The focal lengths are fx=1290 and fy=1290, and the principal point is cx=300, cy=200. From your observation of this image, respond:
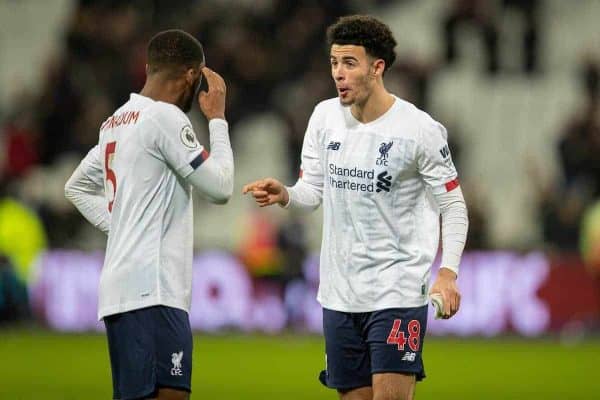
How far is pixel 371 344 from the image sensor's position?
5859mm

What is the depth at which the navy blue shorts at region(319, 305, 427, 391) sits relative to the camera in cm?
581

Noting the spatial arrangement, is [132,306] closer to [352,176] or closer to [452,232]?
[352,176]

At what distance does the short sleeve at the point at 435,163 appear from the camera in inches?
229

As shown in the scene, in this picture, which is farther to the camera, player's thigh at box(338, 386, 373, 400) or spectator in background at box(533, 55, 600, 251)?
spectator in background at box(533, 55, 600, 251)

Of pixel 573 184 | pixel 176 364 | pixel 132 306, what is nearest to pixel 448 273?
pixel 176 364

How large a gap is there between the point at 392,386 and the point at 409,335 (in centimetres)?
26

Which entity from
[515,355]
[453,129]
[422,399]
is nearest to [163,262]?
[422,399]

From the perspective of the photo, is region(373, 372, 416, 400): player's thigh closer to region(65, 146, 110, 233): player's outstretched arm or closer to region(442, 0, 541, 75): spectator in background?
region(65, 146, 110, 233): player's outstretched arm

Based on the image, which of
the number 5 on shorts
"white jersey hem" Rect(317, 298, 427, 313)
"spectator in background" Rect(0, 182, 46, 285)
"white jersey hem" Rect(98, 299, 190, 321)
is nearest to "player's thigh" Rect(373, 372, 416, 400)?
the number 5 on shorts

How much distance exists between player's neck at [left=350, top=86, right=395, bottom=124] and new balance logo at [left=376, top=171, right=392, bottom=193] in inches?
11.2

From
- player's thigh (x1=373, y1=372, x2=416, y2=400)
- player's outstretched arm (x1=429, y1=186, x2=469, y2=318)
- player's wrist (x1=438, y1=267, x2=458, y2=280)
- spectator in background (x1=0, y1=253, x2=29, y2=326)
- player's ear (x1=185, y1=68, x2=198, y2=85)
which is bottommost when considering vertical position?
spectator in background (x1=0, y1=253, x2=29, y2=326)

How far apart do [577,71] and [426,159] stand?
1234 cm

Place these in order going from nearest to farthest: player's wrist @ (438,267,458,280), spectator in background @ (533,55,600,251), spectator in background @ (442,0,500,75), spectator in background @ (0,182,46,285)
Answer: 1. player's wrist @ (438,267,458,280)
2. spectator in background @ (0,182,46,285)
3. spectator in background @ (533,55,600,251)
4. spectator in background @ (442,0,500,75)

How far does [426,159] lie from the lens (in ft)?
19.1
